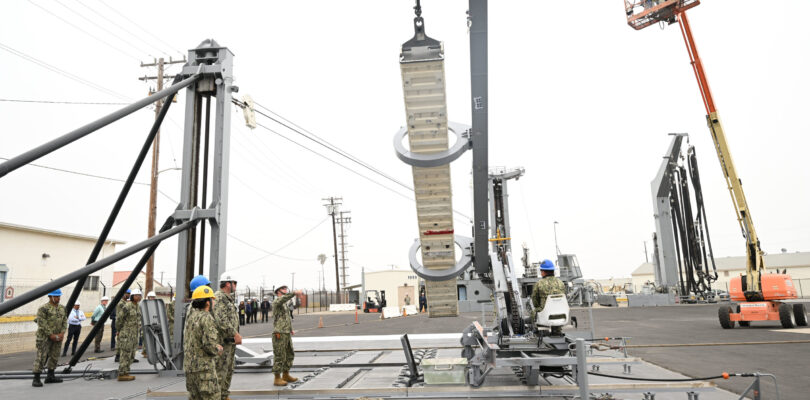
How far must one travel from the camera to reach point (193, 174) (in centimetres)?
921

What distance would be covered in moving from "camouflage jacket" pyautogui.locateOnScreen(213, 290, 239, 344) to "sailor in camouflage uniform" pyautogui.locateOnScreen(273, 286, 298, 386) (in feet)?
4.50

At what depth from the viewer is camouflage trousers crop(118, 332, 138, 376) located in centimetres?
855

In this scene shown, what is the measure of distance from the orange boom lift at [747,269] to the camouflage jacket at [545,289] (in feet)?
35.6

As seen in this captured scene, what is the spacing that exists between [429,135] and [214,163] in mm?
6812

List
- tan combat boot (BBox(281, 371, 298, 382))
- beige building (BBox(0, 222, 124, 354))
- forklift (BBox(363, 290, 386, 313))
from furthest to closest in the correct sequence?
forklift (BBox(363, 290, 386, 313)), beige building (BBox(0, 222, 124, 354)), tan combat boot (BBox(281, 371, 298, 382))

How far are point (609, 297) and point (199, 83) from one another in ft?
104

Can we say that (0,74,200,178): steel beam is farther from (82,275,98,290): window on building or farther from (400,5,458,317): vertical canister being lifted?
(82,275,98,290): window on building

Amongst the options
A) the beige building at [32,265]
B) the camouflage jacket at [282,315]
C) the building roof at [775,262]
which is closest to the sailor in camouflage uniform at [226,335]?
the camouflage jacket at [282,315]

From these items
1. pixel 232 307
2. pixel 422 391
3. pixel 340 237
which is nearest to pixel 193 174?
pixel 232 307

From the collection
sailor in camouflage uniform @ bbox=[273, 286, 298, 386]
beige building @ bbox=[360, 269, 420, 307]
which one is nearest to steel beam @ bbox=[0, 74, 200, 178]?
sailor in camouflage uniform @ bbox=[273, 286, 298, 386]

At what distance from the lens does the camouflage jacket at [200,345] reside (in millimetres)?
4688

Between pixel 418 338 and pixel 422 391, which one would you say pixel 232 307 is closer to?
pixel 422 391

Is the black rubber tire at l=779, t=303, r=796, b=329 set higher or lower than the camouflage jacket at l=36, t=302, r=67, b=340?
lower

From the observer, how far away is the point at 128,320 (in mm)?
9188
